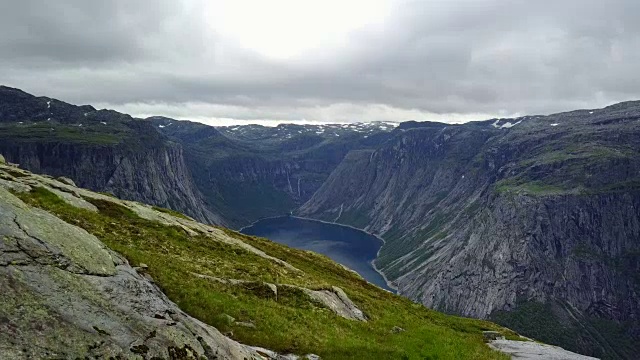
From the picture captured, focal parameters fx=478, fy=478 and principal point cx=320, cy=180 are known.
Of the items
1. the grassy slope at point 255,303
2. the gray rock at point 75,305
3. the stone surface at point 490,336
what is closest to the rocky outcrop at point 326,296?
the grassy slope at point 255,303

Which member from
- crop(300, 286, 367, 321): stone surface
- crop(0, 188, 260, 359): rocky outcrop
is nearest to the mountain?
crop(0, 188, 260, 359): rocky outcrop

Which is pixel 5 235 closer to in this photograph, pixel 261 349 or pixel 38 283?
pixel 38 283

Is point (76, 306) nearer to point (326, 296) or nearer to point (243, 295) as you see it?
point (243, 295)

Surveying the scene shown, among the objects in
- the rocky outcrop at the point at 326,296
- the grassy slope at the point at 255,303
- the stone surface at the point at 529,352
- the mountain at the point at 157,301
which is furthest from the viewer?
the stone surface at the point at 529,352

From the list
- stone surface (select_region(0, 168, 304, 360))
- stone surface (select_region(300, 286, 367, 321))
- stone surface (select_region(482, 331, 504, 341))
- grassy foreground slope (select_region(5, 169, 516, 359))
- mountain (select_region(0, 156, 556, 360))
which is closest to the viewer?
stone surface (select_region(0, 168, 304, 360))

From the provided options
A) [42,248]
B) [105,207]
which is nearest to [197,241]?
[105,207]

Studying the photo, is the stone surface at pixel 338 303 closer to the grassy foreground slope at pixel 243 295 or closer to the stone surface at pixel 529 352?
the grassy foreground slope at pixel 243 295

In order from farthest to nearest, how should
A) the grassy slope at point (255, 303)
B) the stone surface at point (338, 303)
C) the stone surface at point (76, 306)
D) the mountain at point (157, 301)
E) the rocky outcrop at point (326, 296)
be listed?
1. the stone surface at point (338, 303)
2. the rocky outcrop at point (326, 296)
3. the grassy slope at point (255, 303)
4. the mountain at point (157, 301)
5. the stone surface at point (76, 306)

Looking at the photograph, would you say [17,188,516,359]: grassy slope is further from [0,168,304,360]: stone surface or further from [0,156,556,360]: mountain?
[0,168,304,360]: stone surface
